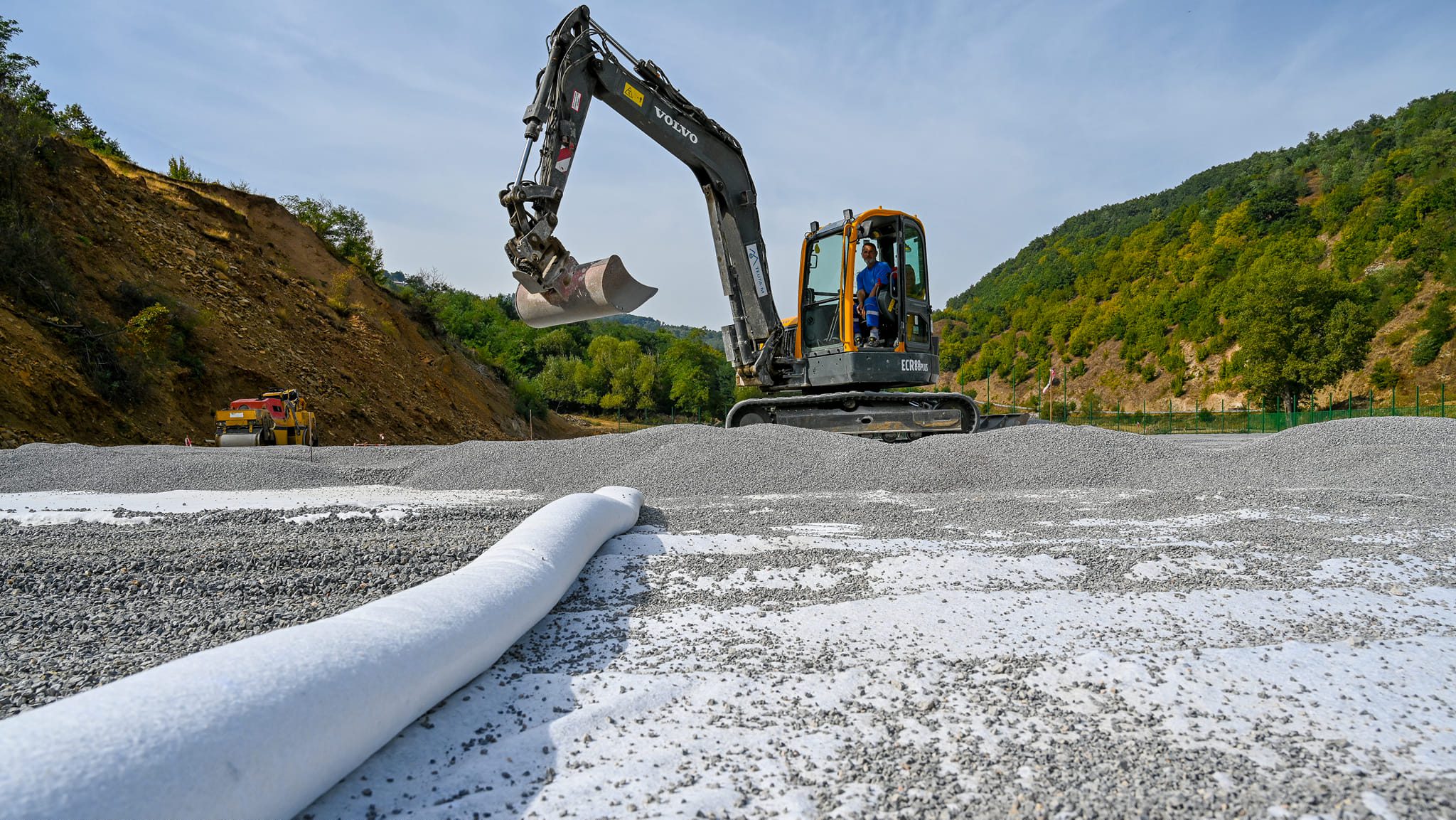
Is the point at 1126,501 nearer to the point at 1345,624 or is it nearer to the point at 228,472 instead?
the point at 1345,624

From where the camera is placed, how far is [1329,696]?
6.89 ft

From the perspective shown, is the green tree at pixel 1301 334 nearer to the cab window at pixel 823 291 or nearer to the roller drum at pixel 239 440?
the cab window at pixel 823 291

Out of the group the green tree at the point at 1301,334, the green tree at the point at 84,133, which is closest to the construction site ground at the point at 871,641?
the green tree at the point at 84,133

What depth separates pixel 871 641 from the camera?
8.55ft

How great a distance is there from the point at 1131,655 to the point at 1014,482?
4676 millimetres

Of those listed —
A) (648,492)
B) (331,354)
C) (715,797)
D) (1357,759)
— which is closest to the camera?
(715,797)

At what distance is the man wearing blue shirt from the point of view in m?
9.31

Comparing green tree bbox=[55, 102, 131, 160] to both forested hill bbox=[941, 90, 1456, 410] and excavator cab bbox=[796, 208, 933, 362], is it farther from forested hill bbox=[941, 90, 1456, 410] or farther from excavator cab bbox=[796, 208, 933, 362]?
forested hill bbox=[941, 90, 1456, 410]

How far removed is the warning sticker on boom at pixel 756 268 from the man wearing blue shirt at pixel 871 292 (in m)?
1.54

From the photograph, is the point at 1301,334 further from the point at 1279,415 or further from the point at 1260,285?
the point at 1279,415

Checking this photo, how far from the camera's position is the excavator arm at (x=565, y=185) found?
796 cm

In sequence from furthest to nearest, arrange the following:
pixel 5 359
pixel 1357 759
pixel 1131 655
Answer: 1. pixel 5 359
2. pixel 1131 655
3. pixel 1357 759

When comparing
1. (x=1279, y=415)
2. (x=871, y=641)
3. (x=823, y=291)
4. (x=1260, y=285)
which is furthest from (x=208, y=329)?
(x=1260, y=285)

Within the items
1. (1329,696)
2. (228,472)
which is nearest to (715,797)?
(1329,696)
